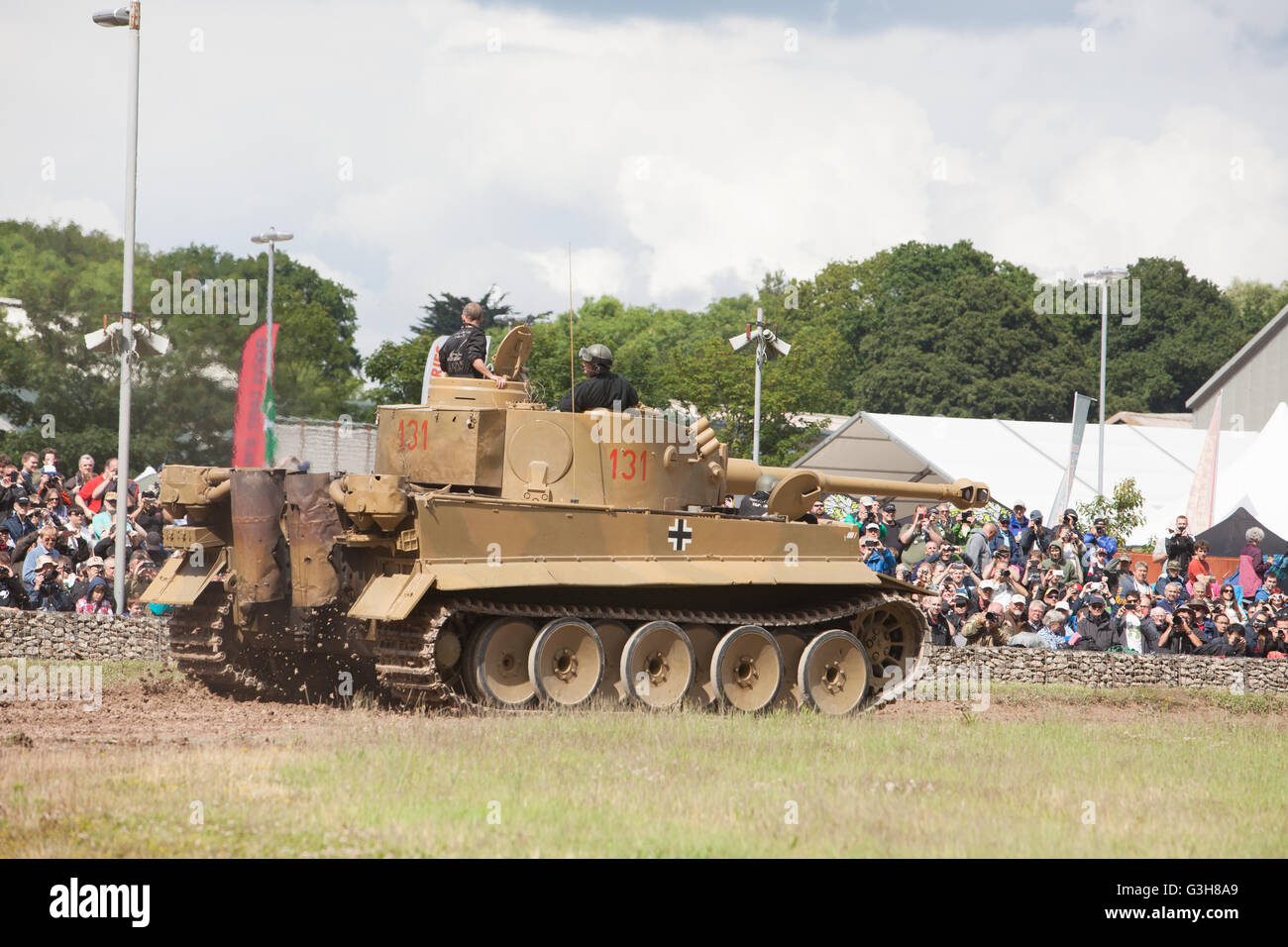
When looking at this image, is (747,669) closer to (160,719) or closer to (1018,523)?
(160,719)

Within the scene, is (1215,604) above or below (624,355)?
below

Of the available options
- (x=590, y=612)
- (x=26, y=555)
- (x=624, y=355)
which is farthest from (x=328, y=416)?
(x=590, y=612)

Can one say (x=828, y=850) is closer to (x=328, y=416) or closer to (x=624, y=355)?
(x=328, y=416)

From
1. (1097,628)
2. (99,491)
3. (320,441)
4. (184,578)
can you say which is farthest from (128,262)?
(320,441)

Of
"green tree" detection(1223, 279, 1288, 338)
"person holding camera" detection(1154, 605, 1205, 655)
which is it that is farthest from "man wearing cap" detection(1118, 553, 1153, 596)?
"green tree" detection(1223, 279, 1288, 338)

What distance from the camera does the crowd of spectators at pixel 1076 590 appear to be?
22.1 metres

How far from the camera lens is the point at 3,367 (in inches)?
1706

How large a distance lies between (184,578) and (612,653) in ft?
14.2

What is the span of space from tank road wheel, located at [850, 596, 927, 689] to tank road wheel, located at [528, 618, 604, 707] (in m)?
3.68

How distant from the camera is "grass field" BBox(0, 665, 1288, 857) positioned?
30.9ft

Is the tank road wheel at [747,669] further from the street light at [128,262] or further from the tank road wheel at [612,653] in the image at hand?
the street light at [128,262]

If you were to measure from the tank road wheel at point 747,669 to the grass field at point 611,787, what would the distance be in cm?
70

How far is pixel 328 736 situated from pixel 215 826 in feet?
12.0

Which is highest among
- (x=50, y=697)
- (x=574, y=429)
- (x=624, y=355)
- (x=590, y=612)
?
(x=624, y=355)
